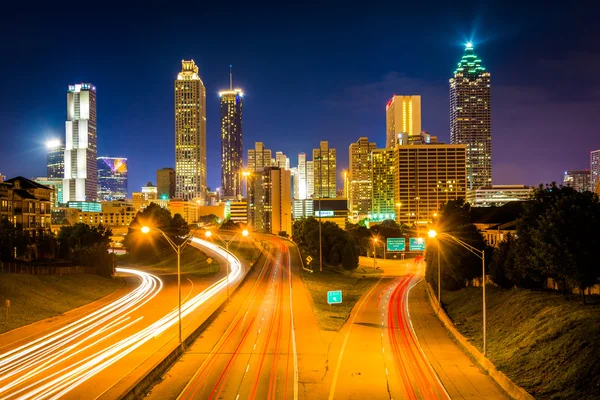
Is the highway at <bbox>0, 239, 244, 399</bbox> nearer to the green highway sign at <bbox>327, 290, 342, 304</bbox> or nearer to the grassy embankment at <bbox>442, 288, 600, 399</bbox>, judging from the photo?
the green highway sign at <bbox>327, 290, 342, 304</bbox>

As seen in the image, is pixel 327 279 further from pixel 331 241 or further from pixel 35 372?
pixel 35 372

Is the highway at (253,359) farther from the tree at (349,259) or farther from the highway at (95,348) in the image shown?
the tree at (349,259)

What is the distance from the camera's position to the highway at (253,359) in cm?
2578

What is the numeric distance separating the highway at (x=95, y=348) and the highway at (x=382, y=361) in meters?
11.6

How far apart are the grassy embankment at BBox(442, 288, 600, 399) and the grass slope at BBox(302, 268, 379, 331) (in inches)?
423

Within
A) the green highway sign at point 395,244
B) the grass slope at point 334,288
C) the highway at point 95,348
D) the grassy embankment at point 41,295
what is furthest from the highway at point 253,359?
the green highway sign at point 395,244

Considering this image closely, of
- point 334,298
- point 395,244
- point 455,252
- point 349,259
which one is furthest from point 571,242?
point 395,244

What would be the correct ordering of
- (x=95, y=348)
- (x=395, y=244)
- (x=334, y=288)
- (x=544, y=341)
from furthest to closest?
(x=395, y=244) < (x=334, y=288) < (x=95, y=348) < (x=544, y=341)

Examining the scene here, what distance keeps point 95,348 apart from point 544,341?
27.9m

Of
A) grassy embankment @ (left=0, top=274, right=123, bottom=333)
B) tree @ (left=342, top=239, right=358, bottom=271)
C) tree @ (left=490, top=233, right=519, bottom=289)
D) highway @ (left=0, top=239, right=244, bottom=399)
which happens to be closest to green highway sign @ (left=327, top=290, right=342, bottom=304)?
highway @ (left=0, top=239, right=244, bottom=399)

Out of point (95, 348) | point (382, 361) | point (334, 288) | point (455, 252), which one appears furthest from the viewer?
point (334, 288)

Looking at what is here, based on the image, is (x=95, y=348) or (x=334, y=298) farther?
(x=334, y=298)

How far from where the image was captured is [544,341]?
2944cm

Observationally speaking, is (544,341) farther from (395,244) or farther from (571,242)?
(395,244)
